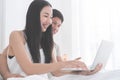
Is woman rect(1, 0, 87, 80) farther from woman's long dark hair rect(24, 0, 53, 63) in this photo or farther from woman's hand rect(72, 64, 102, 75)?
woman's hand rect(72, 64, 102, 75)

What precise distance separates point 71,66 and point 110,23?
6.01 ft

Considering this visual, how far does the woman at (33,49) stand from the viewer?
135 cm

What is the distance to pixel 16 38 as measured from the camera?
143 centimetres

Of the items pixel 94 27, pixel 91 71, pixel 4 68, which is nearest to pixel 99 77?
pixel 91 71

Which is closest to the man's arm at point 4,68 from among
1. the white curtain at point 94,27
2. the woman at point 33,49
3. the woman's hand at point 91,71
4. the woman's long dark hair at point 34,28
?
the woman at point 33,49

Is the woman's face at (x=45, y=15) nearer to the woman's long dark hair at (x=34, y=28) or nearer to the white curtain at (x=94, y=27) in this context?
the woman's long dark hair at (x=34, y=28)

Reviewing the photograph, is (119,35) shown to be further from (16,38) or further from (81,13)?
(16,38)

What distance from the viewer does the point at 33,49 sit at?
150 centimetres

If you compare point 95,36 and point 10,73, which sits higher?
point 10,73

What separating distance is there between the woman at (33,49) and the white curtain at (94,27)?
1507mm

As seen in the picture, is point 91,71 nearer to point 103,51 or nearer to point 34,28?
point 103,51

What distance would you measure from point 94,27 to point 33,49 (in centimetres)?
180

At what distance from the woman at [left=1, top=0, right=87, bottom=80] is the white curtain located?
151 cm

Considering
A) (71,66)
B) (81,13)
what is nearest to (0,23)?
(81,13)
